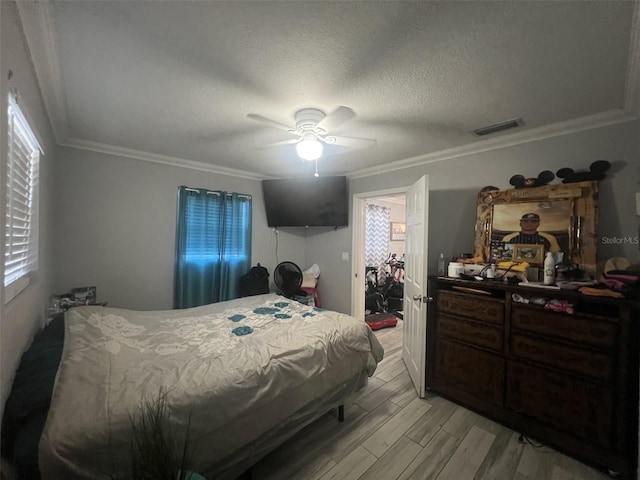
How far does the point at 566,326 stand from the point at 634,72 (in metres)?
1.52

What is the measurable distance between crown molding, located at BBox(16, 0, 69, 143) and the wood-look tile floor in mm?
2565

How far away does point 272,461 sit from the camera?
1.59 metres

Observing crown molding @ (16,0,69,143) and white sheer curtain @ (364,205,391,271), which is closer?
crown molding @ (16,0,69,143)

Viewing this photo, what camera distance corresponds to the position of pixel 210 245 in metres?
3.30

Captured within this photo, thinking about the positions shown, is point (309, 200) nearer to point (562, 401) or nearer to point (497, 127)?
point (497, 127)

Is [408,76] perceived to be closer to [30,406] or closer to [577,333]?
[577,333]

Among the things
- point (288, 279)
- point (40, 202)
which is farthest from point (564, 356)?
point (40, 202)

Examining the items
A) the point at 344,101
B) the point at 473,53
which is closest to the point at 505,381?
the point at 473,53

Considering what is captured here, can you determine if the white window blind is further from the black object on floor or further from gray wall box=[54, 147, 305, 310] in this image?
the black object on floor

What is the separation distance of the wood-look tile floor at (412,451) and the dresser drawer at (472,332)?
602 millimetres

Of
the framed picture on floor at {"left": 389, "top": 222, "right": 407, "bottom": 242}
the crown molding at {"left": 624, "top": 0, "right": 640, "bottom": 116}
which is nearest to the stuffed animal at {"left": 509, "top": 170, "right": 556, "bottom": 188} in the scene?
the crown molding at {"left": 624, "top": 0, "right": 640, "bottom": 116}

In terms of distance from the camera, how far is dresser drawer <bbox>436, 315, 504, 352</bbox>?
195 cm

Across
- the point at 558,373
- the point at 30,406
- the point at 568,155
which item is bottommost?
the point at 558,373

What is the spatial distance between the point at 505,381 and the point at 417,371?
0.67 m
